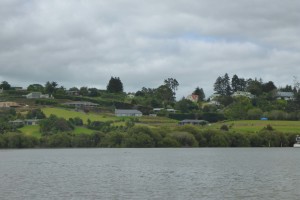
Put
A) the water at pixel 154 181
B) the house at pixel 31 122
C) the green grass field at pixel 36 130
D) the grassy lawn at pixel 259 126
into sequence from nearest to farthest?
the water at pixel 154 181 → the green grass field at pixel 36 130 → the grassy lawn at pixel 259 126 → the house at pixel 31 122

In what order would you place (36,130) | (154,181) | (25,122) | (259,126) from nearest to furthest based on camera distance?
(154,181)
(36,130)
(259,126)
(25,122)

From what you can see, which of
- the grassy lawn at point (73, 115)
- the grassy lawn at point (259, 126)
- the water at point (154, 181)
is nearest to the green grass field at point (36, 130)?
the grassy lawn at point (73, 115)

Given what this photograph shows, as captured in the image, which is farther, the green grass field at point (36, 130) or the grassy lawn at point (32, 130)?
the green grass field at point (36, 130)

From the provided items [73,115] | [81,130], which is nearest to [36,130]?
[81,130]

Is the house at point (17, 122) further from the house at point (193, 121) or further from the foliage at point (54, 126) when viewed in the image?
the house at point (193, 121)

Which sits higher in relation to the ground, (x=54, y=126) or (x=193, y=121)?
(x=193, y=121)

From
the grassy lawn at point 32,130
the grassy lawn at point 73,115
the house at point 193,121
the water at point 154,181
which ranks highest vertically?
the grassy lawn at point 73,115

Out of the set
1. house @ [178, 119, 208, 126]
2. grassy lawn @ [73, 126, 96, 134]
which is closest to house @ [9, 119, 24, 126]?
grassy lawn @ [73, 126, 96, 134]

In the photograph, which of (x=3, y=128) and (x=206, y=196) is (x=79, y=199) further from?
(x=3, y=128)

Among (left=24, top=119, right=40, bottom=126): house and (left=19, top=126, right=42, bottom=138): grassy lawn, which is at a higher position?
(left=24, top=119, right=40, bottom=126): house

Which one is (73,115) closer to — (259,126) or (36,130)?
(36,130)

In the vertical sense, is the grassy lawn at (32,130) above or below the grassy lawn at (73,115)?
below

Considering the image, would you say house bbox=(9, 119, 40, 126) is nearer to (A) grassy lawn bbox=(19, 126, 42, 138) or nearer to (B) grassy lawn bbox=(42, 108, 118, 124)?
(A) grassy lawn bbox=(19, 126, 42, 138)

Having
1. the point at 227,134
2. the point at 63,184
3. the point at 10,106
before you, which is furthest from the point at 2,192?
the point at 10,106
